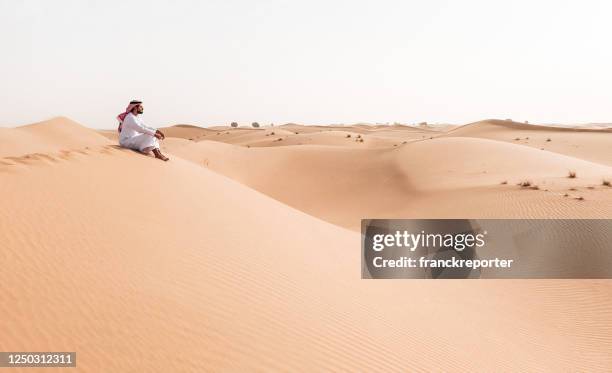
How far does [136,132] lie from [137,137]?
0.13 m

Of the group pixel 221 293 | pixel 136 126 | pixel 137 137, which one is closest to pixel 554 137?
pixel 137 137

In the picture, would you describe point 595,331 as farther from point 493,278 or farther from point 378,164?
point 378,164

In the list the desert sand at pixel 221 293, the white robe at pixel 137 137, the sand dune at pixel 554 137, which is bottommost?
the desert sand at pixel 221 293

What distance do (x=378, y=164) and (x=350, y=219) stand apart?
831 centimetres

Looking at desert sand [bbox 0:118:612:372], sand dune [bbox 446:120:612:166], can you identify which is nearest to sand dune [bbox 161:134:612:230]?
desert sand [bbox 0:118:612:372]

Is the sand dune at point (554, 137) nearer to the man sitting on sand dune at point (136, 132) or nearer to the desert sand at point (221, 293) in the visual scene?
the desert sand at point (221, 293)

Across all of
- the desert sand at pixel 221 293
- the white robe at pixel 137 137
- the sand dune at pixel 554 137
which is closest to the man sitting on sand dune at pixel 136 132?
the white robe at pixel 137 137

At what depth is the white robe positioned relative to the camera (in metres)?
7.72

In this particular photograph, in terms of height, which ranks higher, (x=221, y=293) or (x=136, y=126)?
(x=136, y=126)

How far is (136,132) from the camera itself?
7.91 m

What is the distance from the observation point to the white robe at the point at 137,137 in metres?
7.72

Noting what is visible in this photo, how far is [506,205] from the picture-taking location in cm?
1152

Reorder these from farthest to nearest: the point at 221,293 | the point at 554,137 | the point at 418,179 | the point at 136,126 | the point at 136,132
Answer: the point at 554,137 → the point at 418,179 → the point at 136,132 → the point at 136,126 → the point at 221,293

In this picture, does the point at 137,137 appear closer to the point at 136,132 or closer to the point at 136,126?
the point at 136,132
